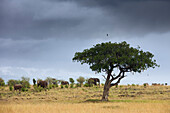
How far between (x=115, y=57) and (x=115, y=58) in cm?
22

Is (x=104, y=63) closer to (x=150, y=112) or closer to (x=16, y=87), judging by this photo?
(x=150, y=112)

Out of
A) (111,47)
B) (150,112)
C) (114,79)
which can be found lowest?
(150,112)

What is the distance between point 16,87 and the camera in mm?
63094

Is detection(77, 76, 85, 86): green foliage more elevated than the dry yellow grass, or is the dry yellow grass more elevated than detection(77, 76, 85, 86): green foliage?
detection(77, 76, 85, 86): green foliage

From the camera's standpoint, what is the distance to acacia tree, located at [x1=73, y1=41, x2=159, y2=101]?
37500mm

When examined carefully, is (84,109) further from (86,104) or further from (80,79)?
(80,79)

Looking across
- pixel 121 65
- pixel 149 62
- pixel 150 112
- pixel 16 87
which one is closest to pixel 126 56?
pixel 121 65

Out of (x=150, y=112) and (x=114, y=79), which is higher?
(x=114, y=79)

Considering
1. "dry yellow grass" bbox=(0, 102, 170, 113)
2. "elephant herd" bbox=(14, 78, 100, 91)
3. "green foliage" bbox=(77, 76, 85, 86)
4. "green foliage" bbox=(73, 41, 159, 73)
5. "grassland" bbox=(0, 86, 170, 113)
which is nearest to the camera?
"dry yellow grass" bbox=(0, 102, 170, 113)

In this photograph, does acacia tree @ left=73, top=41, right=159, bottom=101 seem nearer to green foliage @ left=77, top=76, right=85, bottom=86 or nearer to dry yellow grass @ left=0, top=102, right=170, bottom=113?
dry yellow grass @ left=0, top=102, right=170, bottom=113

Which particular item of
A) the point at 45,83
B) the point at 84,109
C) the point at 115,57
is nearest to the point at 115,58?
the point at 115,57

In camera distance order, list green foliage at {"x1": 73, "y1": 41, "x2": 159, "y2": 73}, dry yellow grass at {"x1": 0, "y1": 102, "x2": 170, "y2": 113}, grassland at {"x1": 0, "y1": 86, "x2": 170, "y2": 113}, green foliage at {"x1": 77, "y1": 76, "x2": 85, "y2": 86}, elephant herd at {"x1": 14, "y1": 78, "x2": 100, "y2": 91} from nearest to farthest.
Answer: dry yellow grass at {"x1": 0, "y1": 102, "x2": 170, "y2": 113} < grassland at {"x1": 0, "y1": 86, "x2": 170, "y2": 113} < green foliage at {"x1": 73, "y1": 41, "x2": 159, "y2": 73} < elephant herd at {"x1": 14, "y1": 78, "x2": 100, "y2": 91} < green foliage at {"x1": 77, "y1": 76, "x2": 85, "y2": 86}

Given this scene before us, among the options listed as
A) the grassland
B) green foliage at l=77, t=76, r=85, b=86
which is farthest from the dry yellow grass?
green foliage at l=77, t=76, r=85, b=86

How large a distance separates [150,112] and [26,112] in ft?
40.8
